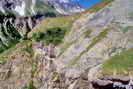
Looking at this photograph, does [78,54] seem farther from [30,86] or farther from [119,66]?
[30,86]

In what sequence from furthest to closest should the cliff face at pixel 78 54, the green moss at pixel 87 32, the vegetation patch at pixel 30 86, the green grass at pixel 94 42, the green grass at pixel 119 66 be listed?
the vegetation patch at pixel 30 86 → the green moss at pixel 87 32 → the green grass at pixel 94 42 → the cliff face at pixel 78 54 → the green grass at pixel 119 66

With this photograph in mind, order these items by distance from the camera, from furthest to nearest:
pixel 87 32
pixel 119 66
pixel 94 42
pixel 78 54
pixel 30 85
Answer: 1. pixel 30 85
2. pixel 87 32
3. pixel 78 54
4. pixel 94 42
5. pixel 119 66

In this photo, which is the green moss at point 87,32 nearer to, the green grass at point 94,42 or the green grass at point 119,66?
the green grass at point 94,42

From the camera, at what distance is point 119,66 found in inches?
1417

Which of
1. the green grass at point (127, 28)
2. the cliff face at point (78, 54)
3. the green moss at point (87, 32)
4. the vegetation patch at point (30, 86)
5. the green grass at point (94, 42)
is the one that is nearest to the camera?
the cliff face at point (78, 54)

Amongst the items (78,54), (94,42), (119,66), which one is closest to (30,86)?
(78,54)

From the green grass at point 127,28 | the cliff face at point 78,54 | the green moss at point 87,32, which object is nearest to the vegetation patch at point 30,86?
the cliff face at point 78,54

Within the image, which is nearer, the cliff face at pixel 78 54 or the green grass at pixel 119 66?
the green grass at pixel 119 66

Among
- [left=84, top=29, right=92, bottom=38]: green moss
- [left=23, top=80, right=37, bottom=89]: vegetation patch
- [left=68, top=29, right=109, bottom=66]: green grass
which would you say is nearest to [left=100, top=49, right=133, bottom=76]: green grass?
[left=68, top=29, right=109, bottom=66]: green grass

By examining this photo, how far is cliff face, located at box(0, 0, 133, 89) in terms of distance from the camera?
37219 mm

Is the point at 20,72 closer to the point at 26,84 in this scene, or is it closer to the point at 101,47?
the point at 26,84

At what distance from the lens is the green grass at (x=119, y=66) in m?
35.2

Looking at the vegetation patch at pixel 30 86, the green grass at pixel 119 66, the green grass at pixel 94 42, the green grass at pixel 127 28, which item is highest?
the green grass at pixel 127 28

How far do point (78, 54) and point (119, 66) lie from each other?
16.6 meters
